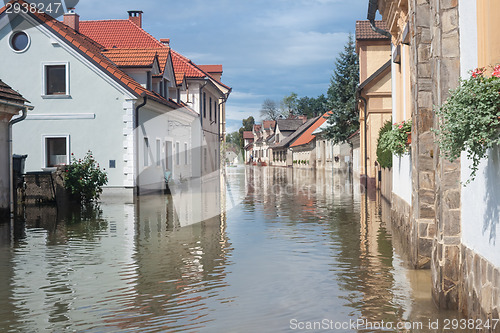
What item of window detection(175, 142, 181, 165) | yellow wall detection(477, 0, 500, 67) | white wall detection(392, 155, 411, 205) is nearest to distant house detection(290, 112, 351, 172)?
window detection(175, 142, 181, 165)

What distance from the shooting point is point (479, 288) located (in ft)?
15.6

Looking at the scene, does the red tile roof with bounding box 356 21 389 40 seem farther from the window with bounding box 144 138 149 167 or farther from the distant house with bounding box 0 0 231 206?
the window with bounding box 144 138 149 167

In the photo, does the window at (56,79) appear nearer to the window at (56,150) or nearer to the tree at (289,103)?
the window at (56,150)

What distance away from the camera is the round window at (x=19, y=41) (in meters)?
21.4

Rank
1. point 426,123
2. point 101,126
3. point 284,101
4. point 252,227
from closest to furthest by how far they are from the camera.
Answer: point 426,123 → point 252,227 → point 101,126 → point 284,101

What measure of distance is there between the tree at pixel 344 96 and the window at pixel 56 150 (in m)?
25.2

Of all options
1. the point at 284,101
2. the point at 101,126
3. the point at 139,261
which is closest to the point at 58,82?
the point at 101,126

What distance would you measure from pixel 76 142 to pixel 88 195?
14.4 feet

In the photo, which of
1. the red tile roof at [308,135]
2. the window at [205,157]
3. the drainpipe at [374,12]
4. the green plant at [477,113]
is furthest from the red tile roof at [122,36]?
the red tile roof at [308,135]

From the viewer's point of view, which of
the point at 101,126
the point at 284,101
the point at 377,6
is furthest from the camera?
the point at 284,101

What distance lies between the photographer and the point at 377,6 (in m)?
13.7

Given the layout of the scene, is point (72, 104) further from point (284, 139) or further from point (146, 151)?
point (284, 139)

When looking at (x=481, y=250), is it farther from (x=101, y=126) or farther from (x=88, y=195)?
(x=101, y=126)

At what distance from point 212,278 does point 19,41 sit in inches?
693
